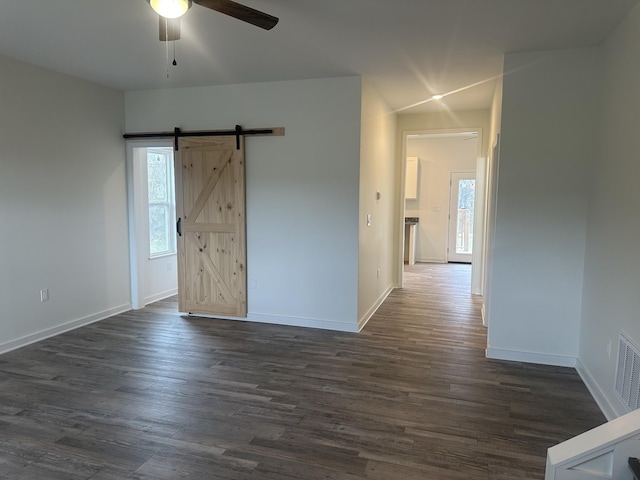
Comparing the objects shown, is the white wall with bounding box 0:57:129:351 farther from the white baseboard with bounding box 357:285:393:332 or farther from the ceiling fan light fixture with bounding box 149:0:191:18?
the white baseboard with bounding box 357:285:393:332

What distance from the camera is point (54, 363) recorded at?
11.6 ft

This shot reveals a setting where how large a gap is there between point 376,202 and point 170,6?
3495 millimetres

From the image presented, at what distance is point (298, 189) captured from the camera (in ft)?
14.8

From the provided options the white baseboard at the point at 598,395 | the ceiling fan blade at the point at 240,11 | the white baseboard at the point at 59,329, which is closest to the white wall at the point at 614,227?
the white baseboard at the point at 598,395

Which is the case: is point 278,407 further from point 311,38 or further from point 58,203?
point 58,203

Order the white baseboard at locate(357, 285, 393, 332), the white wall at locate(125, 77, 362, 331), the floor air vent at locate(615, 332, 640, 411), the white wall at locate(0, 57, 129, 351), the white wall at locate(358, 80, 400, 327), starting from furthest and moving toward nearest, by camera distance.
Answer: the white baseboard at locate(357, 285, 393, 332), the white wall at locate(358, 80, 400, 327), the white wall at locate(125, 77, 362, 331), the white wall at locate(0, 57, 129, 351), the floor air vent at locate(615, 332, 640, 411)

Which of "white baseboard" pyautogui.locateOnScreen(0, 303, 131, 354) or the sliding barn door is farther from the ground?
the sliding barn door

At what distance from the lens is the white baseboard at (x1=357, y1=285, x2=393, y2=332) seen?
4.60m

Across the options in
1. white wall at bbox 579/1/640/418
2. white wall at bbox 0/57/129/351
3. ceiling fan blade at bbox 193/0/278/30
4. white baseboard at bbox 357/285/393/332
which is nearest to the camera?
ceiling fan blade at bbox 193/0/278/30

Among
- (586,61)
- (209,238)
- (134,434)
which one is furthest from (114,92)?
(586,61)

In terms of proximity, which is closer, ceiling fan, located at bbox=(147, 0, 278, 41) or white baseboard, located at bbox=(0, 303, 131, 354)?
ceiling fan, located at bbox=(147, 0, 278, 41)

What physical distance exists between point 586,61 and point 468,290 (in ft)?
12.7

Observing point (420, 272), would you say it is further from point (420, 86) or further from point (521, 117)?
point (521, 117)

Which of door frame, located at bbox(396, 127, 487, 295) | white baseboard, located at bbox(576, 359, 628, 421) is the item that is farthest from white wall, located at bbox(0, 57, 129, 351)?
white baseboard, located at bbox(576, 359, 628, 421)
